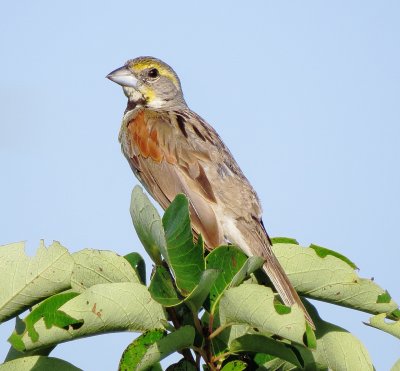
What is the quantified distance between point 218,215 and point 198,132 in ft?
2.95

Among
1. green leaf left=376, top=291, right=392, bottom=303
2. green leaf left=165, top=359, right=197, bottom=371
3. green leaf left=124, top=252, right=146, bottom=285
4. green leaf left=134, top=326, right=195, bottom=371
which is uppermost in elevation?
green leaf left=124, top=252, right=146, bottom=285

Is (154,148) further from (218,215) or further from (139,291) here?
(139,291)

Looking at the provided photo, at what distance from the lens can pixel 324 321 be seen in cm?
291

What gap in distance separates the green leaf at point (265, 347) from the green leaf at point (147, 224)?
14.8 inches

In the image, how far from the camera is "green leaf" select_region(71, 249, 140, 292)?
2.63 m

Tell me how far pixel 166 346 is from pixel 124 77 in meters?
4.61

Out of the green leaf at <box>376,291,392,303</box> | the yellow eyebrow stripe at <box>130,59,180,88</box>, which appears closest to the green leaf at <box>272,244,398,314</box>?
the green leaf at <box>376,291,392,303</box>

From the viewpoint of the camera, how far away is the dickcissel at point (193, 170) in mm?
5008

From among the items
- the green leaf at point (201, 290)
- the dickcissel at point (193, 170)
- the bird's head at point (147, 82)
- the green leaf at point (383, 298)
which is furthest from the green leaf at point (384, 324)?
the bird's head at point (147, 82)

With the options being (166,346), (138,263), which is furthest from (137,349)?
(138,263)

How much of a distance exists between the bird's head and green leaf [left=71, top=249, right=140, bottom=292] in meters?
4.08

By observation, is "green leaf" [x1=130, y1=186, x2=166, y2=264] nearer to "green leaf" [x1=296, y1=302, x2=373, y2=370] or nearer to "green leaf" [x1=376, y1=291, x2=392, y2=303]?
"green leaf" [x1=296, y1=302, x2=373, y2=370]

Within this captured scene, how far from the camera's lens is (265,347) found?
2520mm

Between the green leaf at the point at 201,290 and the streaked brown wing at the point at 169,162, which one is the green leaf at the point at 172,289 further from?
the streaked brown wing at the point at 169,162
